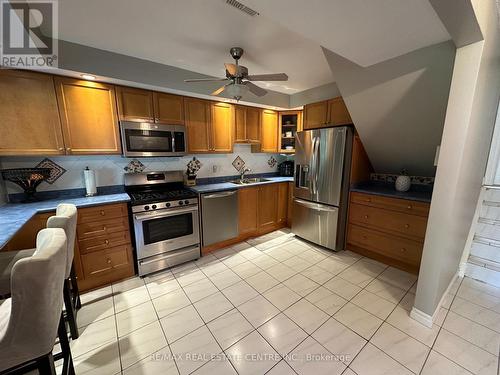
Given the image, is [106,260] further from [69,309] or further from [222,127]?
[222,127]

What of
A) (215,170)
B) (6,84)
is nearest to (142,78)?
(6,84)

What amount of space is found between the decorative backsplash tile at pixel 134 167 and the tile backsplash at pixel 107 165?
0.12ft

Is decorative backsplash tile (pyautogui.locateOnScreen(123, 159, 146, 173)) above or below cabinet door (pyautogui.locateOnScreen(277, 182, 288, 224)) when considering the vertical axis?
above

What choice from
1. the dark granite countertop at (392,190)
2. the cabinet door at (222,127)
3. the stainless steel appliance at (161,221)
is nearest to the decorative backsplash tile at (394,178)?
the dark granite countertop at (392,190)

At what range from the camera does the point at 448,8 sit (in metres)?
1.06

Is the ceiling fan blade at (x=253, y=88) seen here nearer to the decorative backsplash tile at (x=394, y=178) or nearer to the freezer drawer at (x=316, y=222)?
the freezer drawer at (x=316, y=222)

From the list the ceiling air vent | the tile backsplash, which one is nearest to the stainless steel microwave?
the tile backsplash

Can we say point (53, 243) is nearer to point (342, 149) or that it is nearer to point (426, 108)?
point (342, 149)

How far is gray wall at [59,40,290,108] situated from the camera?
1.95 metres

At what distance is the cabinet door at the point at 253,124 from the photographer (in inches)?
138

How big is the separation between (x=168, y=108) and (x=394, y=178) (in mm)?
3483

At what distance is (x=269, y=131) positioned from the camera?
12.5 ft

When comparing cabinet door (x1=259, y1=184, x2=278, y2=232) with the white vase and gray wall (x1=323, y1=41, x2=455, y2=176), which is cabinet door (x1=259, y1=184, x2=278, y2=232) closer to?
gray wall (x1=323, y1=41, x2=455, y2=176)

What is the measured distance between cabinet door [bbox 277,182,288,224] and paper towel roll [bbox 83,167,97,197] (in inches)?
108
